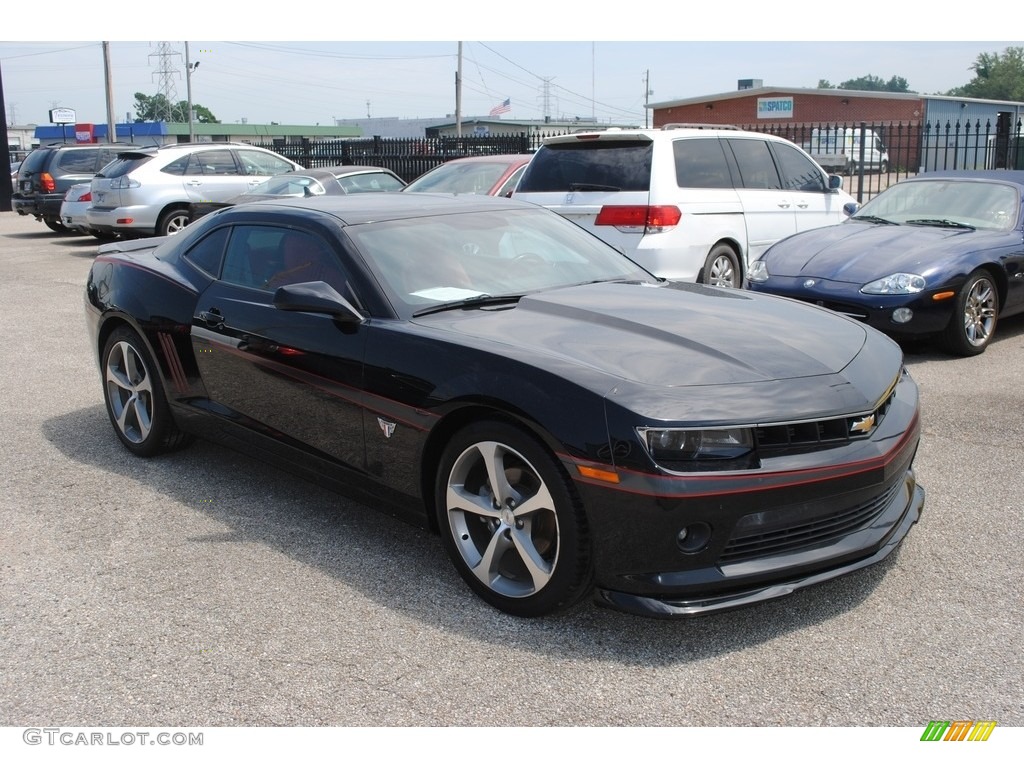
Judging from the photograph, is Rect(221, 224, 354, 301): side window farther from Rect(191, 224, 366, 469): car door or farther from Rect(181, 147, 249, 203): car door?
Rect(181, 147, 249, 203): car door

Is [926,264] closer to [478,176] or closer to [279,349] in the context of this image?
[279,349]

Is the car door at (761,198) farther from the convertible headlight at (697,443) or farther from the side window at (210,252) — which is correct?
the convertible headlight at (697,443)

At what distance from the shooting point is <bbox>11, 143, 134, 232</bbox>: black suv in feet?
62.6

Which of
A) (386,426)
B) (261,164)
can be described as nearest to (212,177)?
(261,164)

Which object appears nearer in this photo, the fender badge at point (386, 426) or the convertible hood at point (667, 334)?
the convertible hood at point (667, 334)

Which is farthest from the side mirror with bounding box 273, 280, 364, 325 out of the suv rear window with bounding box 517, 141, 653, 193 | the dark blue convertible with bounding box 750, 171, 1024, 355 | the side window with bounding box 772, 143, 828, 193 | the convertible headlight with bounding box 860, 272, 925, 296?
the side window with bounding box 772, 143, 828, 193

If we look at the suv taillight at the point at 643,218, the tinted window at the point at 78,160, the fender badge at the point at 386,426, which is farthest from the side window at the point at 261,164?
the fender badge at the point at 386,426

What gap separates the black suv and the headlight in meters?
15.1

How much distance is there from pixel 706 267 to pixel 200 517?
543cm

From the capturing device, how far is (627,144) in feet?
28.5

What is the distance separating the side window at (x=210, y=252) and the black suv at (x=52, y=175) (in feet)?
51.6

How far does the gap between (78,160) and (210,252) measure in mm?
16646

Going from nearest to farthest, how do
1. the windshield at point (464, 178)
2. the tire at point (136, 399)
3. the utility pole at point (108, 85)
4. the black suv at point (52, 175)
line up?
the tire at point (136, 399)
the windshield at point (464, 178)
the black suv at point (52, 175)
the utility pole at point (108, 85)

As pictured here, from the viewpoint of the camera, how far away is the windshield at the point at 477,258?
167 inches
